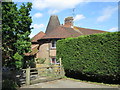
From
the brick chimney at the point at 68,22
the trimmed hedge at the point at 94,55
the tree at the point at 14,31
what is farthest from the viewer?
the brick chimney at the point at 68,22

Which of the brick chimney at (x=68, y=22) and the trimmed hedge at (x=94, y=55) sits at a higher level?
the brick chimney at (x=68, y=22)

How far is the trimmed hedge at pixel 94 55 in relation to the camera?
968 centimetres

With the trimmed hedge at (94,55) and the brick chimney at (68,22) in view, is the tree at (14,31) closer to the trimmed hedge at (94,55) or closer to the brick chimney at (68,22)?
the trimmed hedge at (94,55)

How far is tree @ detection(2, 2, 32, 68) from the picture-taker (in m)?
8.53

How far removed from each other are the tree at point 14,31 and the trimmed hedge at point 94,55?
498 centimetres

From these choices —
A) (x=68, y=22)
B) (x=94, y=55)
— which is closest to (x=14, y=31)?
(x=94, y=55)

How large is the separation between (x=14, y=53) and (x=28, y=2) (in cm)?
425

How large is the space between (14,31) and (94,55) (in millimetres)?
6876

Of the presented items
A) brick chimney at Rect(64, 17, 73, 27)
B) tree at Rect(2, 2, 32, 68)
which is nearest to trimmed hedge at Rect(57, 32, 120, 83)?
tree at Rect(2, 2, 32, 68)

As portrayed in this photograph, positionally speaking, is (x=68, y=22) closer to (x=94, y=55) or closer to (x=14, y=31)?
(x=94, y=55)

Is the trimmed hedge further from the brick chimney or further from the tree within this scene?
the brick chimney

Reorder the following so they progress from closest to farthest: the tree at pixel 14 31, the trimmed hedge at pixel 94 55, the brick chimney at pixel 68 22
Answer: the tree at pixel 14 31
the trimmed hedge at pixel 94 55
the brick chimney at pixel 68 22

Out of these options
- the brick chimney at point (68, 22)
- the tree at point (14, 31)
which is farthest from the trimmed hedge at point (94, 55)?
the brick chimney at point (68, 22)

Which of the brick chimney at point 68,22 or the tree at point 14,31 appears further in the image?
the brick chimney at point 68,22
